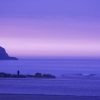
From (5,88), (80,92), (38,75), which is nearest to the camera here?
(80,92)

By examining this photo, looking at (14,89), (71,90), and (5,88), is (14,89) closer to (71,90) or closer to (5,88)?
(5,88)

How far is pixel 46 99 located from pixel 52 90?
22.3 feet

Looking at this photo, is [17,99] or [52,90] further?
[52,90]

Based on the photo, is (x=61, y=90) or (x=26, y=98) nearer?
(x=26, y=98)

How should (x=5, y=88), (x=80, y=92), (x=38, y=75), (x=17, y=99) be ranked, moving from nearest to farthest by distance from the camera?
(x=17, y=99)
(x=80, y=92)
(x=5, y=88)
(x=38, y=75)

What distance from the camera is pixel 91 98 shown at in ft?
72.6

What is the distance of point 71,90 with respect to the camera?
2825 cm

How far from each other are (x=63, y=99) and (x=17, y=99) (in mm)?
2476

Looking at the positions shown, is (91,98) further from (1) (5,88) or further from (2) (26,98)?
(1) (5,88)

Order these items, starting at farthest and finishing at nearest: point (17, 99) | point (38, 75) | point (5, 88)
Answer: point (38, 75) → point (5, 88) → point (17, 99)

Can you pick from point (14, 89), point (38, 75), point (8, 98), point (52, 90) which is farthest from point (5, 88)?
point (38, 75)

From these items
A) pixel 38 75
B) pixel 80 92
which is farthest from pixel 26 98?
pixel 38 75

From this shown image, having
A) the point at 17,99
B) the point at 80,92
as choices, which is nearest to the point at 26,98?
the point at 17,99

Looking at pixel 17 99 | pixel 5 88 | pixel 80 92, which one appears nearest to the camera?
pixel 17 99
